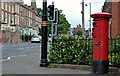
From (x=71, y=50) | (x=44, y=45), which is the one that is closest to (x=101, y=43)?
(x=71, y=50)

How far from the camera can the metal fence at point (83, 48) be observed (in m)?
7.27

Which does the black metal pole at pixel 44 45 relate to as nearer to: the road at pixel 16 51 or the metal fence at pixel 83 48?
the metal fence at pixel 83 48

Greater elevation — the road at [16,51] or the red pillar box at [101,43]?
the red pillar box at [101,43]

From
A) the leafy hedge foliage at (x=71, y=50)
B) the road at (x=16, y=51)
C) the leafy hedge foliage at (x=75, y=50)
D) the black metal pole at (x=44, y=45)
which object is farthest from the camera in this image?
the road at (x=16, y=51)

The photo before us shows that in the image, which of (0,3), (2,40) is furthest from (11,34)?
(0,3)

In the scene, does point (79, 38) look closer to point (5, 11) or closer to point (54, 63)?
point (54, 63)

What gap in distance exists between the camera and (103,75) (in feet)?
20.7

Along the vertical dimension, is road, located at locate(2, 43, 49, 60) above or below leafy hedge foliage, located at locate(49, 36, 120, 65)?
below

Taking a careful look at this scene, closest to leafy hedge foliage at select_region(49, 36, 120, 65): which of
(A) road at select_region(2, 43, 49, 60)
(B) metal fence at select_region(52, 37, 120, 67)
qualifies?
(B) metal fence at select_region(52, 37, 120, 67)

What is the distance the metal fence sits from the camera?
727cm

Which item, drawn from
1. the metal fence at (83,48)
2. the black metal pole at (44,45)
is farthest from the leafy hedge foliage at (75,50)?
the black metal pole at (44,45)

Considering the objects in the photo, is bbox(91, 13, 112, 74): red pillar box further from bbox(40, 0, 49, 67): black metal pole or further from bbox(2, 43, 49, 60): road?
bbox(2, 43, 49, 60): road

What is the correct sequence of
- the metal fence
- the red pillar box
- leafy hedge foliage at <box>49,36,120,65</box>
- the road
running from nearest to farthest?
the red pillar box → the metal fence → leafy hedge foliage at <box>49,36,120,65</box> → the road

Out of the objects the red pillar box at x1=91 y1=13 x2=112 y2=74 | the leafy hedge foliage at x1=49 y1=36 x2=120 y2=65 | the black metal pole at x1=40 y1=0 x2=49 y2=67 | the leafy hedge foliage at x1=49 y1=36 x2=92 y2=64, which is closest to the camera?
the red pillar box at x1=91 y1=13 x2=112 y2=74
